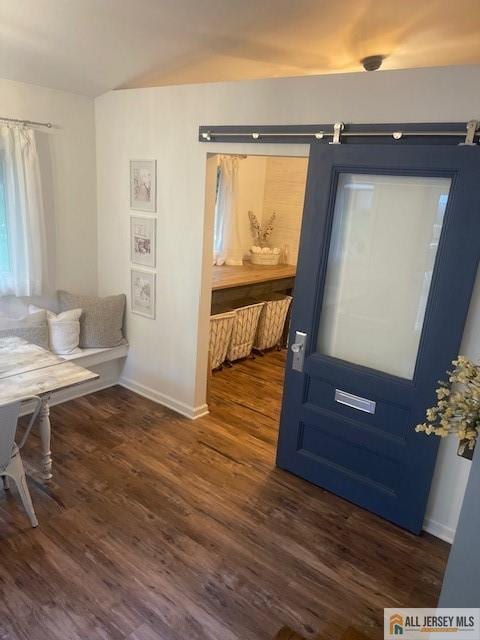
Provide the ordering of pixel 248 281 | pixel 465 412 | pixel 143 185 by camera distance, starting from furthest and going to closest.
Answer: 1. pixel 248 281
2. pixel 143 185
3. pixel 465 412

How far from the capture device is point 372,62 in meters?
3.03

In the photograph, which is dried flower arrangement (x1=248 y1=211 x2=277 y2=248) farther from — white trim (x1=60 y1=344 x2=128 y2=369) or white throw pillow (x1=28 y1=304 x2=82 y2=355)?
white throw pillow (x1=28 y1=304 x2=82 y2=355)

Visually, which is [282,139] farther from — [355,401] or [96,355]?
[96,355]

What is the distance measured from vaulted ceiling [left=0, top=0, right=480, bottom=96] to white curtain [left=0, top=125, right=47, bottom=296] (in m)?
0.44

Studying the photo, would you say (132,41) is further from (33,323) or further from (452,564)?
(452,564)

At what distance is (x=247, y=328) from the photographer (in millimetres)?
4691

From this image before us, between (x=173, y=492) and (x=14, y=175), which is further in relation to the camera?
(x=14, y=175)

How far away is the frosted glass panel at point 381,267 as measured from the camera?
2.29 metres

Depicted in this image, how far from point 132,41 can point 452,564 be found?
296 centimetres

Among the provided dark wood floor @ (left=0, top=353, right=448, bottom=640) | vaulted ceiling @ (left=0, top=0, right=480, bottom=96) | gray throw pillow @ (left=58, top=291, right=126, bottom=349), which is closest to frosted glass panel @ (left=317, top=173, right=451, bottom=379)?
vaulted ceiling @ (left=0, top=0, right=480, bottom=96)

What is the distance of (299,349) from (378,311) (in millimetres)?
514

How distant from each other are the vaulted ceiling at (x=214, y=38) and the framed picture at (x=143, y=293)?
1394 millimetres

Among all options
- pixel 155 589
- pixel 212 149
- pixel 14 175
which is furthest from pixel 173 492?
pixel 14 175

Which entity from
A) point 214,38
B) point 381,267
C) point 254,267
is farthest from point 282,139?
point 254,267
